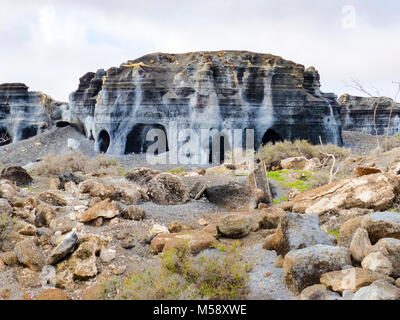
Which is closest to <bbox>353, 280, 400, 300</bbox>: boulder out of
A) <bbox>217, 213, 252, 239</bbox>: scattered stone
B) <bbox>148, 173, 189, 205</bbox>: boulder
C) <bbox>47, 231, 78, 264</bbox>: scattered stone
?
Answer: <bbox>217, 213, 252, 239</bbox>: scattered stone

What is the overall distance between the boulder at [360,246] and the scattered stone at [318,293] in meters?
0.71

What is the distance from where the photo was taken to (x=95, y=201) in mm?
7953

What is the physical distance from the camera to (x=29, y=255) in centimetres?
546

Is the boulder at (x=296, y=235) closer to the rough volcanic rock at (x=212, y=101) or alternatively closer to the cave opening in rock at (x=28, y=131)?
the rough volcanic rock at (x=212, y=101)

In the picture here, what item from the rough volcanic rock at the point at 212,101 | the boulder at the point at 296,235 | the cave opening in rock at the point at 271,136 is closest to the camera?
the boulder at the point at 296,235

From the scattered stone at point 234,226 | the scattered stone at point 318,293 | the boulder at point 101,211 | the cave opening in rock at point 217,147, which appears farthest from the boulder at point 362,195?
the cave opening in rock at point 217,147

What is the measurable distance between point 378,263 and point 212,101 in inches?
853

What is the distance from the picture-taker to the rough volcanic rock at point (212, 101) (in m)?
25.4

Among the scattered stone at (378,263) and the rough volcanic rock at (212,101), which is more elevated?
the rough volcanic rock at (212,101)

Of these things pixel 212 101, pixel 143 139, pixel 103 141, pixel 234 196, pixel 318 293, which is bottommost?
pixel 318 293

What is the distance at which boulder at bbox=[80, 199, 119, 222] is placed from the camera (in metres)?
7.05

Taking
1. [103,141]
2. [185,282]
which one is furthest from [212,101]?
[185,282]

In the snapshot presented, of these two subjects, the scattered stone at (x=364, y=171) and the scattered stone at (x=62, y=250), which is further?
the scattered stone at (x=364, y=171)

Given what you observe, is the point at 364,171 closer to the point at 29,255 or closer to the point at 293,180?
the point at 293,180
